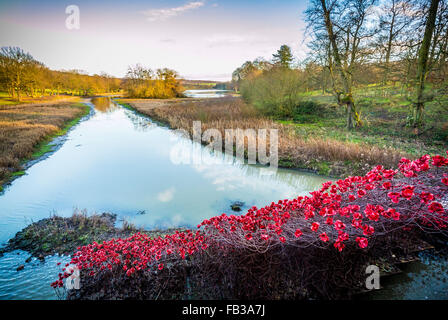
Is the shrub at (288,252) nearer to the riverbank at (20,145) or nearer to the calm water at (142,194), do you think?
the calm water at (142,194)

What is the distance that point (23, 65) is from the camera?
101 feet

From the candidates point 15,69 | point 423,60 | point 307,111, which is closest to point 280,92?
point 307,111

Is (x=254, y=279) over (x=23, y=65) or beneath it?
beneath

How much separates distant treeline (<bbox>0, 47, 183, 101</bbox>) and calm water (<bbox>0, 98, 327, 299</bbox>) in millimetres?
30693

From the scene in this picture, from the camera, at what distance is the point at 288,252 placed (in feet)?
7.72

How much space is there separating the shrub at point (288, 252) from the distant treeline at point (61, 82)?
40413mm

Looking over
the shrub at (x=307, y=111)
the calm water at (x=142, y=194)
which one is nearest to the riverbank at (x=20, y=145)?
the calm water at (x=142, y=194)

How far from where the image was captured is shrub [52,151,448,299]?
2.18 meters

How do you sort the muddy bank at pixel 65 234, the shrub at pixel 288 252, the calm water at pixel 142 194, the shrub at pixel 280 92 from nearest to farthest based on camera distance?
the shrub at pixel 288 252 < the calm water at pixel 142 194 < the muddy bank at pixel 65 234 < the shrub at pixel 280 92

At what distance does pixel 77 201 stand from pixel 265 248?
243 inches

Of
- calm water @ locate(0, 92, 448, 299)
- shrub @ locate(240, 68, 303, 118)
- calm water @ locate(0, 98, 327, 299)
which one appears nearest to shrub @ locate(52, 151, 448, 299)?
calm water @ locate(0, 92, 448, 299)

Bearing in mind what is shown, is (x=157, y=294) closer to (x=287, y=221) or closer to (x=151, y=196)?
(x=287, y=221)

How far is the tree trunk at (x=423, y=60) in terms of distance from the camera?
342 inches
